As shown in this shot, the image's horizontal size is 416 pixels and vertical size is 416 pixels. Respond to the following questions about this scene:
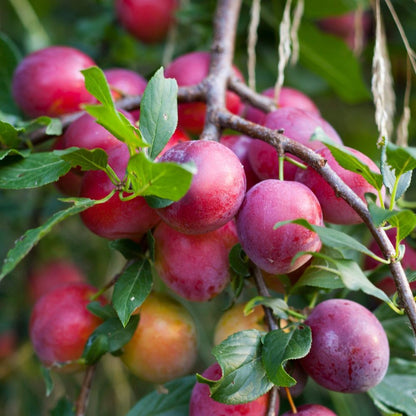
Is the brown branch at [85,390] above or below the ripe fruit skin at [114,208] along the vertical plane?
below

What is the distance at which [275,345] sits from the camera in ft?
1.74

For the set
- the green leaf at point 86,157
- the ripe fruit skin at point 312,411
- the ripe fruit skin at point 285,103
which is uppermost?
the green leaf at point 86,157

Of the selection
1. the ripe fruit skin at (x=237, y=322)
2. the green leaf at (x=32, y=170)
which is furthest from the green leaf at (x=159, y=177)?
the ripe fruit skin at (x=237, y=322)

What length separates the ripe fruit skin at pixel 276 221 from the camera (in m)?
0.53

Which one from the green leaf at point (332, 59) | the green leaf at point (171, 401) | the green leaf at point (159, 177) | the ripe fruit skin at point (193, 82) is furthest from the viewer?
the green leaf at point (332, 59)

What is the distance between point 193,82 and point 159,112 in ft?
0.84

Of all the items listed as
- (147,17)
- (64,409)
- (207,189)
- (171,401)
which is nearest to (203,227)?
(207,189)

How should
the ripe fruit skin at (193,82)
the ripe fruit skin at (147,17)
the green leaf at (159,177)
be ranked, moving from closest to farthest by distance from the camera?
the green leaf at (159,177), the ripe fruit skin at (193,82), the ripe fruit skin at (147,17)

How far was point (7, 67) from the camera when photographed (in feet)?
2.80

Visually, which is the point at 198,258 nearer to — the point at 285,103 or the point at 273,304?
the point at 273,304

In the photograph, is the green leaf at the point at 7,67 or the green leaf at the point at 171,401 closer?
the green leaf at the point at 171,401

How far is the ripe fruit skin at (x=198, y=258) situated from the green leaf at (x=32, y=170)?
0.45 ft

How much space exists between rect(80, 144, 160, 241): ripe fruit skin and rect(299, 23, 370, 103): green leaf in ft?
1.80

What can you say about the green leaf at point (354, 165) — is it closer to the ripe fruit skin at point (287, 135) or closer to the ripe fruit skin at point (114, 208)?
the ripe fruit skin at point (287, 135)
